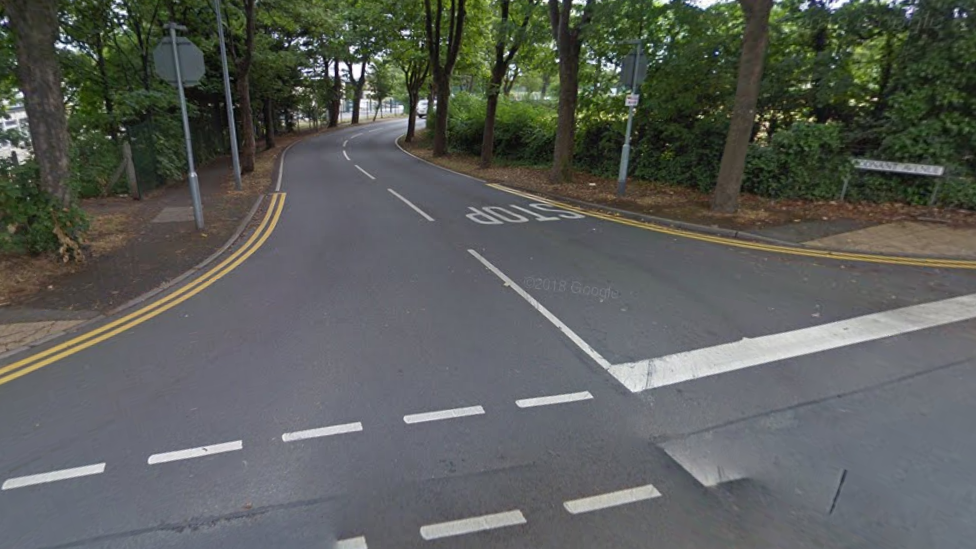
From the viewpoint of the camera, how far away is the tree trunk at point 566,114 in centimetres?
1503

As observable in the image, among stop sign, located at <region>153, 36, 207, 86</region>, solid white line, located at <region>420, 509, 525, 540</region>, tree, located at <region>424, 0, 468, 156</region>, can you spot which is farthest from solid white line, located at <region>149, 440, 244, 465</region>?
tree, located at <region>424, 0, 468, 156</region>

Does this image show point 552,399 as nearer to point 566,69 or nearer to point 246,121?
point 566,69

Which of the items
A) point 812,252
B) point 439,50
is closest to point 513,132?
point 439,50

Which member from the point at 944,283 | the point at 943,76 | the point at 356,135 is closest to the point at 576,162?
the point at 943,76

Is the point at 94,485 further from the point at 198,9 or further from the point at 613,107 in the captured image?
Answer: the point at 198,9

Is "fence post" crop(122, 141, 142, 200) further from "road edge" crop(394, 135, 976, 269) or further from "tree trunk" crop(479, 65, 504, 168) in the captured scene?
"tree trunk" crop(479, 65, 504, 168)

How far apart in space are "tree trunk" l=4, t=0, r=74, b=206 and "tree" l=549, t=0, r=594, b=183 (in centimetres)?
1162

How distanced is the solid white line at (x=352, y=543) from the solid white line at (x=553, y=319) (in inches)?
110

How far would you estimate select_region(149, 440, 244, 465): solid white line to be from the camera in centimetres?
354

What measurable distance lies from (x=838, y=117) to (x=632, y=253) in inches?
355

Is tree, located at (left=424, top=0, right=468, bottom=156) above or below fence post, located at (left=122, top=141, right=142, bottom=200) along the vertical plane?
above

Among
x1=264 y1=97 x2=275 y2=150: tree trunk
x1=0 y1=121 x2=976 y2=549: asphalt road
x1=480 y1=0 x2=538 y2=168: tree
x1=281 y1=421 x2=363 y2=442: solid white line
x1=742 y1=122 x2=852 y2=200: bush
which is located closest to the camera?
x1=0 y1=121 x2=976 y2=549: asphalt road

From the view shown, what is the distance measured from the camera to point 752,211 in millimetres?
11766

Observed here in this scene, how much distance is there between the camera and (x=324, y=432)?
12.6 feet
